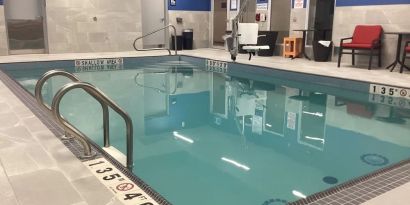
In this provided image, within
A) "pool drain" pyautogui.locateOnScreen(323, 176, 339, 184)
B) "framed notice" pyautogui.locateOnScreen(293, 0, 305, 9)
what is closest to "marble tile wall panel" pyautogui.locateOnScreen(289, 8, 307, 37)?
→ "framed notice" pyautogui.locateOnScreen(293, 0, 305, 9)

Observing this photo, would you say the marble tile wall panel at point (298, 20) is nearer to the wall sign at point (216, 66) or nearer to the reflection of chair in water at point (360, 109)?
the wall sign at point (216, 66)

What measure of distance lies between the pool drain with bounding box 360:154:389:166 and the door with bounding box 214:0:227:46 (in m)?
10.0

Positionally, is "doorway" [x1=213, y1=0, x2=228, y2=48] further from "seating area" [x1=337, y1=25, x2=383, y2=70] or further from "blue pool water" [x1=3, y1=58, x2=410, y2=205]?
"blue pool water" [x1=3, y1=58, x2=410, y2=205]

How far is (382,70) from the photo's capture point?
696 centimetres

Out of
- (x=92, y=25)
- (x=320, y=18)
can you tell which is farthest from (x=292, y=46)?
(x=92, y=25)

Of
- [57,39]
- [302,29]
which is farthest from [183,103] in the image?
[57,39]

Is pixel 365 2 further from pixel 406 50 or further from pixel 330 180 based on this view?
pixel 330 180

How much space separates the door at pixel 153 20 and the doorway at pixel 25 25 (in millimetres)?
3023

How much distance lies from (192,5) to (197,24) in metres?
0.63

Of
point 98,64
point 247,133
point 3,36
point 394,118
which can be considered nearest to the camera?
point 247,133

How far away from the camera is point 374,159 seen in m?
3.14

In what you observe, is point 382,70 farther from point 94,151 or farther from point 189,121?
point 94,151

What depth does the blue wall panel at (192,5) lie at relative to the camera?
Answer: 11.7m

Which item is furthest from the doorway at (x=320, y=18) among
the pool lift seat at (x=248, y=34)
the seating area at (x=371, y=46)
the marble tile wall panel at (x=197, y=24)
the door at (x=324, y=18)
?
the marble tile wall panel at (x=197, y=24)
